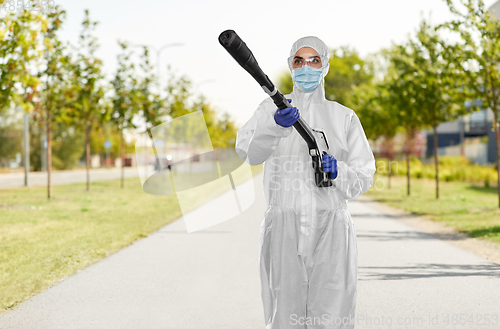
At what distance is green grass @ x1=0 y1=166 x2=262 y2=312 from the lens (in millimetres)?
6480

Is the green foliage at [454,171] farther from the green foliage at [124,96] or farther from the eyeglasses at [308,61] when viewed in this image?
the eyeglasses at [308,61]

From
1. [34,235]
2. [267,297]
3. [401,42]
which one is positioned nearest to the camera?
[267,297]

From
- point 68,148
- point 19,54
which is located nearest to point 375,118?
point 19,54

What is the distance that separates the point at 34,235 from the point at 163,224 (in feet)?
9.54

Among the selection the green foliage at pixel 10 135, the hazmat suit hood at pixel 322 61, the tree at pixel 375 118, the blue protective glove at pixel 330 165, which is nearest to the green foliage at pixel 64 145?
the green foliage at pixel 10 135

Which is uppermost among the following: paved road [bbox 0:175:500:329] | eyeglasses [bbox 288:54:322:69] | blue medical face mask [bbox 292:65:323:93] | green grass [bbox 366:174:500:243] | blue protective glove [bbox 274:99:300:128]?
eyeglasses [bbox 288:54:322:69]

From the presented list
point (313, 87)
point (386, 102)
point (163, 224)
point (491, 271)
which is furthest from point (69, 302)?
point (386, 102)

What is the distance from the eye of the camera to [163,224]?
1218 cm

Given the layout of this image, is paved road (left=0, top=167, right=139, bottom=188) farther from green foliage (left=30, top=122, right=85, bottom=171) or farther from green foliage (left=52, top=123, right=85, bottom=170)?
green foliage (left=52, top=123, right=85, bottom=170)

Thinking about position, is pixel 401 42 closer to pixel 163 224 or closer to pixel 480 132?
pixel 163 224

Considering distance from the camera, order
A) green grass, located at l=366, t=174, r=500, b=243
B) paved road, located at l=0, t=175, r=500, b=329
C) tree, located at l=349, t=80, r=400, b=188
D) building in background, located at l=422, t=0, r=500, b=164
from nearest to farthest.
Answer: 1. paved road, located at l=0, t=175, r=500, b=329
2. green grass, located at l=366, t=174, r=500, b=243
3. tree, located at l=349, t=80, r=400, b=188
4. building in background, located at l=422, t=0, r=500, b=164

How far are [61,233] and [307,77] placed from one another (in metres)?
8.47

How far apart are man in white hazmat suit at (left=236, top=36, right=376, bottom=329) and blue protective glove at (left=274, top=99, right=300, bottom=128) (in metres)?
0.11

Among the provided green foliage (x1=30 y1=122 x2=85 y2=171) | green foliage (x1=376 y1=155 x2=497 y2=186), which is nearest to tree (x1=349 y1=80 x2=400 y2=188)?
green foliage (x1=376 y1=155 x2=497 y2=186)
